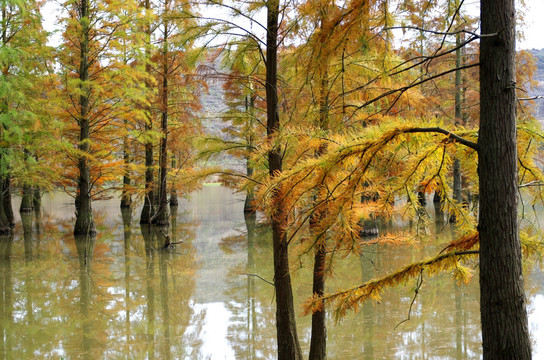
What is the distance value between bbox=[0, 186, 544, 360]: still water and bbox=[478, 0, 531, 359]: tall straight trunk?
991mm

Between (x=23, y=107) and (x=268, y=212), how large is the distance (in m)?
14.2

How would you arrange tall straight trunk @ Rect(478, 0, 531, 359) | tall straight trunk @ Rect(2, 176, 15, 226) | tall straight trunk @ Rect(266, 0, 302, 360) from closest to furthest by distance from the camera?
tall straight trunk @ Rect(478, 0, 531, 359) → tall straight trunk @ Rect(266, 0, 302, 360) → tall straight trunk @ Rect(2, 176, 15, 226)

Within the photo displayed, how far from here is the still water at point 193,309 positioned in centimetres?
600

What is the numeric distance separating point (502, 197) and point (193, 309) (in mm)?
6680

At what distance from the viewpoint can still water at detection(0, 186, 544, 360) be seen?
600 centimetres

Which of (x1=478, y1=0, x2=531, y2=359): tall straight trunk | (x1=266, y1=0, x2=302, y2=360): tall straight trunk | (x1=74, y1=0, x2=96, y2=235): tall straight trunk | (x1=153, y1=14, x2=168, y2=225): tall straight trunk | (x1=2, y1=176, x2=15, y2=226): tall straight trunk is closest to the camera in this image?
(x1=478, y1=0, x2=531, y2=359): tall straight trunk

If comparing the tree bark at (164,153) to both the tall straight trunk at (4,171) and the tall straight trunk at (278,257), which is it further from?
the tall straight trunk at (278,257)

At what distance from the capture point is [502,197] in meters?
2.15

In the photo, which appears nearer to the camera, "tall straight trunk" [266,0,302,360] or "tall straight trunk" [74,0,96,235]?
"tall straight trunk" [266,0,302,360]

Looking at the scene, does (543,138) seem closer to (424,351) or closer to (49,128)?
(424,351)

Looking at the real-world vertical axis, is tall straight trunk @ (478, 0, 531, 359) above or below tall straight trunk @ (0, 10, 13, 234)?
below

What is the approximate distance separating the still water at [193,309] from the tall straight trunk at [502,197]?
3.25 ft

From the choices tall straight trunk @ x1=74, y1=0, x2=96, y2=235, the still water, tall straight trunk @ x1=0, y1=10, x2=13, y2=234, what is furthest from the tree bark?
tall straight trunk @ x1=0, y1=10, x2=13, y2=234

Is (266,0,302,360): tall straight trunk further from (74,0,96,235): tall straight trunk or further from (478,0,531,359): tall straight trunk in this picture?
(74,0,96,235): tall straight trunk
